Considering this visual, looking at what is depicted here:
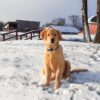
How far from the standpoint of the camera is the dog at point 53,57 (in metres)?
8.80

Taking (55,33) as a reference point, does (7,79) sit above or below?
below

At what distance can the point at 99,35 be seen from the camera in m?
18.0

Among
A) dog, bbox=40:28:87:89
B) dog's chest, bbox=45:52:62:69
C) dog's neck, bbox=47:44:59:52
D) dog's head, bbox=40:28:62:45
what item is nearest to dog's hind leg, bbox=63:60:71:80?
dog, bbox=40:28:87:89

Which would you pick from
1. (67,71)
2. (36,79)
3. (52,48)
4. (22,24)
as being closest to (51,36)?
(52,48)

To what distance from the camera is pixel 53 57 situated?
8969 millimetres

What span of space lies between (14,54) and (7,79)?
2679 mm

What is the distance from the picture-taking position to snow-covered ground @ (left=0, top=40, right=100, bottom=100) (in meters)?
8.75

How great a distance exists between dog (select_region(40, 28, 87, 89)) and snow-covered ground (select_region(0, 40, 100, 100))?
0.75 feet

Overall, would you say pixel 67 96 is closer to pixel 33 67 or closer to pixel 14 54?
pixel 33 67

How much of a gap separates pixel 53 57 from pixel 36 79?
1.00 meters

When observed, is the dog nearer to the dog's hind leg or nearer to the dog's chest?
the dog's chest

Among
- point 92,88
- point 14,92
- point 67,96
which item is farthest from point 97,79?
point 14,92

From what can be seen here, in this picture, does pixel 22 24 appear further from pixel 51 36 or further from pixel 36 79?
pixel 51 36

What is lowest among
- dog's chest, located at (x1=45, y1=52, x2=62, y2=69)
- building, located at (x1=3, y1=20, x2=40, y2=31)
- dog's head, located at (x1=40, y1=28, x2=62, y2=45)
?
building, located at (x1=3, y1=20, x2=40, y2=31)
